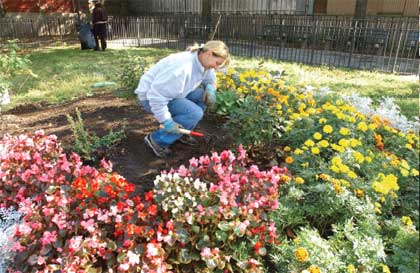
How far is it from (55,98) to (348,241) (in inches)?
195

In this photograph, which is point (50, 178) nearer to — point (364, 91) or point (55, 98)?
point (55, 98)

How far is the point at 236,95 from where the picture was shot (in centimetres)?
376

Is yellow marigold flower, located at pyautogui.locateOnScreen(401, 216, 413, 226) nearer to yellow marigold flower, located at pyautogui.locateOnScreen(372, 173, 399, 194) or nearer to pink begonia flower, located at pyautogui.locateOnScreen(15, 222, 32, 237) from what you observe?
yellow marigold flower, located at pyautogui.locateOnScreen(372, 173, 399, 194)

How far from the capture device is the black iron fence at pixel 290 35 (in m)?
9.16

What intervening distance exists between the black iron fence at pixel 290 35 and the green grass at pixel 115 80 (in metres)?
1.47

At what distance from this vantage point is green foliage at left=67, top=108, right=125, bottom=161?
3105mm

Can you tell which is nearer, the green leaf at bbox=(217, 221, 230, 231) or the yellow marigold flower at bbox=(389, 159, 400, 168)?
the green leaf at bbox=(217, 221, 230, 231)

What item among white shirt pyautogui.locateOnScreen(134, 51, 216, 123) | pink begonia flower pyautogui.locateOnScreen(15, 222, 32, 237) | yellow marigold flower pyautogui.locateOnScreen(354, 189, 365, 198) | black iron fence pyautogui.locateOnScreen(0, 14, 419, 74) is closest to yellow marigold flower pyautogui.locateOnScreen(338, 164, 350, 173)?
yellow marigold flower pyautogui.locateOnScreen(354, 189, 365, 198)

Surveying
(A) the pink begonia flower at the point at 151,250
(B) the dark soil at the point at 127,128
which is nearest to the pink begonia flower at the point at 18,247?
(A) the pink begonia flower at the point at 151,250

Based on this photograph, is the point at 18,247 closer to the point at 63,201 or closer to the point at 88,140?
the point at 63,201

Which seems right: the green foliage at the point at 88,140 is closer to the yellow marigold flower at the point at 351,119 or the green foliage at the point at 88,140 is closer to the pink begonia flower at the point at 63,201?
the pink begonia flower at the point at 63,201

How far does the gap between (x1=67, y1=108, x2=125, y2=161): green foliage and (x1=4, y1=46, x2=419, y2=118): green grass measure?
154 centimetres

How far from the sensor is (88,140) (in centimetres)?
339

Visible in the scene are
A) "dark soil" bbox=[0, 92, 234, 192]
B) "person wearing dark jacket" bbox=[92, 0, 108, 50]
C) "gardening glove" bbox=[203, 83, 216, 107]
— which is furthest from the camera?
"person wearing dark jacket" bbox=[92, 0, 108, 50]
